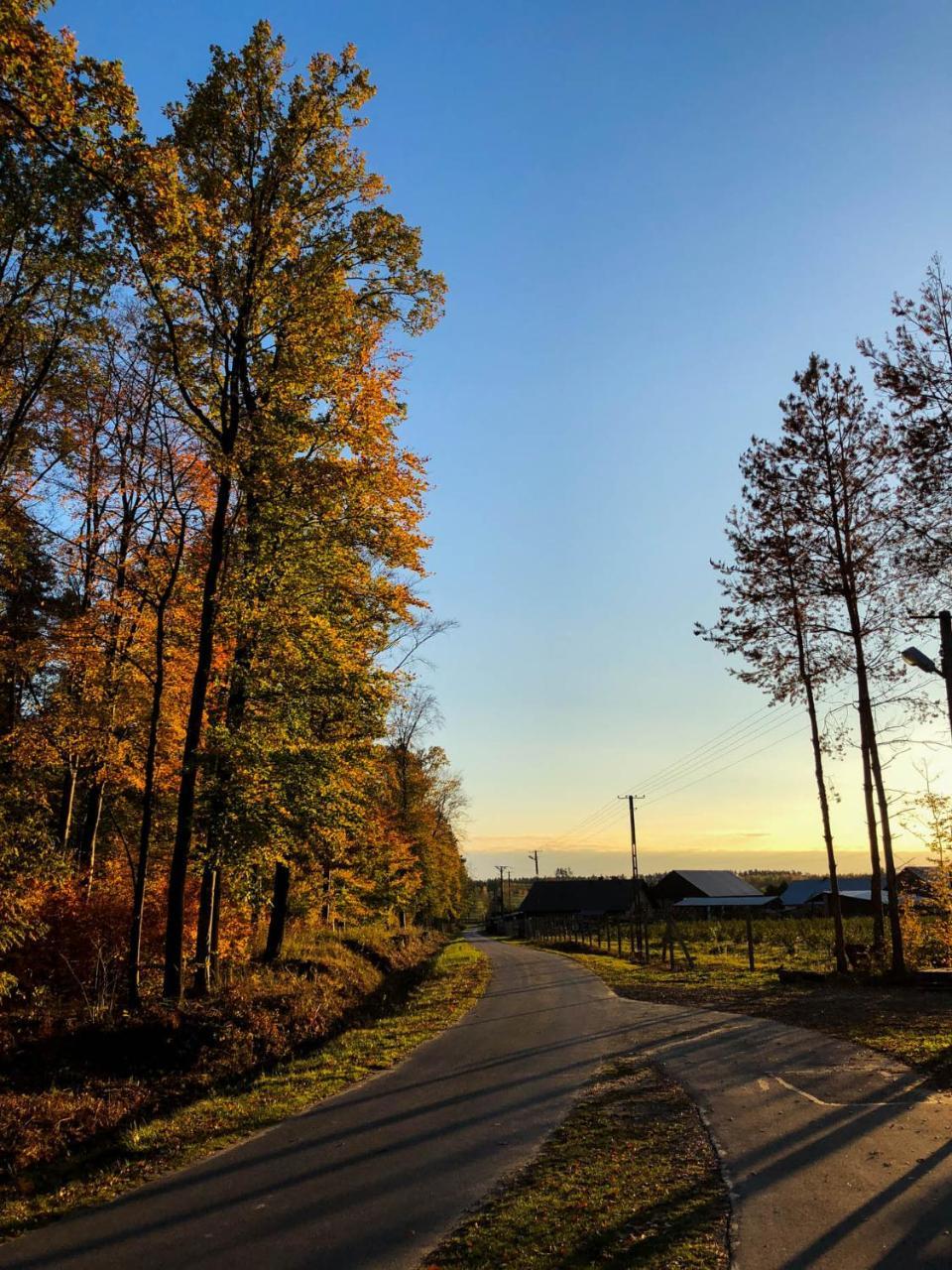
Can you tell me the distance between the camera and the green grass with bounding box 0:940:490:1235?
21.9 feet

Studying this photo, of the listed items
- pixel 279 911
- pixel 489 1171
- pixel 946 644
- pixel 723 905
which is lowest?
pixel 723 905

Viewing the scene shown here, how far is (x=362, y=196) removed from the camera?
49.3 ft

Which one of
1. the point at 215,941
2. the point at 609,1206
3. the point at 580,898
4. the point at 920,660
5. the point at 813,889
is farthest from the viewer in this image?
the point at 580,898

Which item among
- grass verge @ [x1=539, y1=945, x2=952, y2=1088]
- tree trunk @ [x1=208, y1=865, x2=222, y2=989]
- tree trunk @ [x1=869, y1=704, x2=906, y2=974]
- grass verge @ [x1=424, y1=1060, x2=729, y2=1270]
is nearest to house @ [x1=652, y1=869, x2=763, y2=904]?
grass verge @ [x1=539, y1=945, x2=952, y2=1088]

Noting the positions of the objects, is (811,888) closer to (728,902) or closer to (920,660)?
(728,902)

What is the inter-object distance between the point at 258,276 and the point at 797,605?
614 inches

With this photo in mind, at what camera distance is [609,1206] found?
5.72m

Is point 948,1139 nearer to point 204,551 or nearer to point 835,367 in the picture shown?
point 204,551

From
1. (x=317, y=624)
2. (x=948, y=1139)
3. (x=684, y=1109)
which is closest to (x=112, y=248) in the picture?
(x=317, y=624)

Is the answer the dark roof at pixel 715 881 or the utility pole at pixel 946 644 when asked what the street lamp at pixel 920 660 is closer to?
the utility pole at pixel 946 644

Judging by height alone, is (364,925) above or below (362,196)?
below

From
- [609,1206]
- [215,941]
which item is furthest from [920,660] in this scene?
[215,941]

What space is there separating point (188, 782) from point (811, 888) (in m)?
88.6

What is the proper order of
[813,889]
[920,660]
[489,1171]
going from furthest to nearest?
1. [813,889]
2. [920,660]
3. [489,1171]
